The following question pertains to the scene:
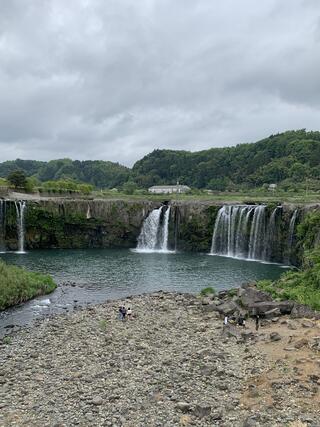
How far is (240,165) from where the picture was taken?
156 m

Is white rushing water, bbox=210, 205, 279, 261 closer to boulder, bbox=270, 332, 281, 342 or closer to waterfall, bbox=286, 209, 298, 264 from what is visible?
waterfall, bbox=286, 209, 298, 264

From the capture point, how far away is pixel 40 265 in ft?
165

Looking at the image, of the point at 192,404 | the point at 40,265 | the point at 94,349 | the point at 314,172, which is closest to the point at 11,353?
the point at 94,349

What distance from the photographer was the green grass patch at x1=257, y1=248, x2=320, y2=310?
28.2m

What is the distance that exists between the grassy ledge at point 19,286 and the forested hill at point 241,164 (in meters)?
95.5

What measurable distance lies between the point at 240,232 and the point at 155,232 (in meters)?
14.0

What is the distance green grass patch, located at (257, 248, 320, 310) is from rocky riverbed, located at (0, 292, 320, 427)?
3559 millimetres

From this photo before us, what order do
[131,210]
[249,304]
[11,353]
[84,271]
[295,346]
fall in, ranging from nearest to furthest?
1. [295,346]
2. [11,353]
3. [249,304]
4. [84,271]
5. [131,210]

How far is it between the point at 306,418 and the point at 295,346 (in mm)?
6271

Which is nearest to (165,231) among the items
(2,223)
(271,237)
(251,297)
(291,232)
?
(271,237)

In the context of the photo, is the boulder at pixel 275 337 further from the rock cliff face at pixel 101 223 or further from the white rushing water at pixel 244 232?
the rock cliff face at pixel 101 223

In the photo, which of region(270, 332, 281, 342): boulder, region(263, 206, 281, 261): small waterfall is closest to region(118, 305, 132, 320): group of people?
region(270, 332, 281, 342): boulder

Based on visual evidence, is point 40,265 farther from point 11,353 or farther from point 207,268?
point 11,353

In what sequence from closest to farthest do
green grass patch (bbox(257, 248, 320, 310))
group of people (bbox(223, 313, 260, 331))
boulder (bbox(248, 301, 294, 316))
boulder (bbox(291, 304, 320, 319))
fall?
boulder (bbox(291, 304, 320, 319)), group of people (bbox(223, 313, 260, 331)), boulder (bbox(248, 301, 294, 316)), green grass patch (bbox(257, 248, 320, 310))
